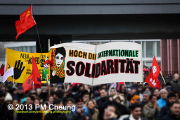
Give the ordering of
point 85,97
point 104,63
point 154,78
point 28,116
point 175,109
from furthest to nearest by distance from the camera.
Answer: point 154,78
point 104,63
point 85,97
point 28,116
point 175,109

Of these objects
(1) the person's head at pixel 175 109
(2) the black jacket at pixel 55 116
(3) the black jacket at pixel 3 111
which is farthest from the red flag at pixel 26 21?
(1) the person's head at pixel 175 109

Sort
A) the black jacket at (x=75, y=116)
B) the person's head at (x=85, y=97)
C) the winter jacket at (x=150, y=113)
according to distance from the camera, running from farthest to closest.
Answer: the person's head at (x=85, y=97) < the winter jacket at (x=150, y=113) < the black jacket at (x=75, y=116)

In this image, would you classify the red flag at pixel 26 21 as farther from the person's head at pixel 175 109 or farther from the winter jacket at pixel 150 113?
the person's head at pixel 175 109

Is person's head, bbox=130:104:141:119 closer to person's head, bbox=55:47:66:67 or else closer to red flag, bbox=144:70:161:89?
person's head, bbox=55:47:66:67

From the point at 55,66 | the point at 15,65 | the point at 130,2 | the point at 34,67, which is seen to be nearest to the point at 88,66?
the point at 55,66

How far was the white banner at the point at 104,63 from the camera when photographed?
27.3 ft

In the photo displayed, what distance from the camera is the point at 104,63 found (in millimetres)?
8445

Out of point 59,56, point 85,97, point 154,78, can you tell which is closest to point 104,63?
point 85,97

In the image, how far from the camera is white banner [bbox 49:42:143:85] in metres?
8.33

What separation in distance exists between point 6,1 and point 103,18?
21.9ft

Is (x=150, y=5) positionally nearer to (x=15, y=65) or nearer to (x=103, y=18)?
(x=103, y=18)

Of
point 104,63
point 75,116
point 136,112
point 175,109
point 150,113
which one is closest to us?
point 136,112

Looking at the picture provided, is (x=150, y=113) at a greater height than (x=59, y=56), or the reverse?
(x=59, y=56)

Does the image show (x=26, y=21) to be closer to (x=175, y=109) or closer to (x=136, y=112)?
(x=136, y=112)
